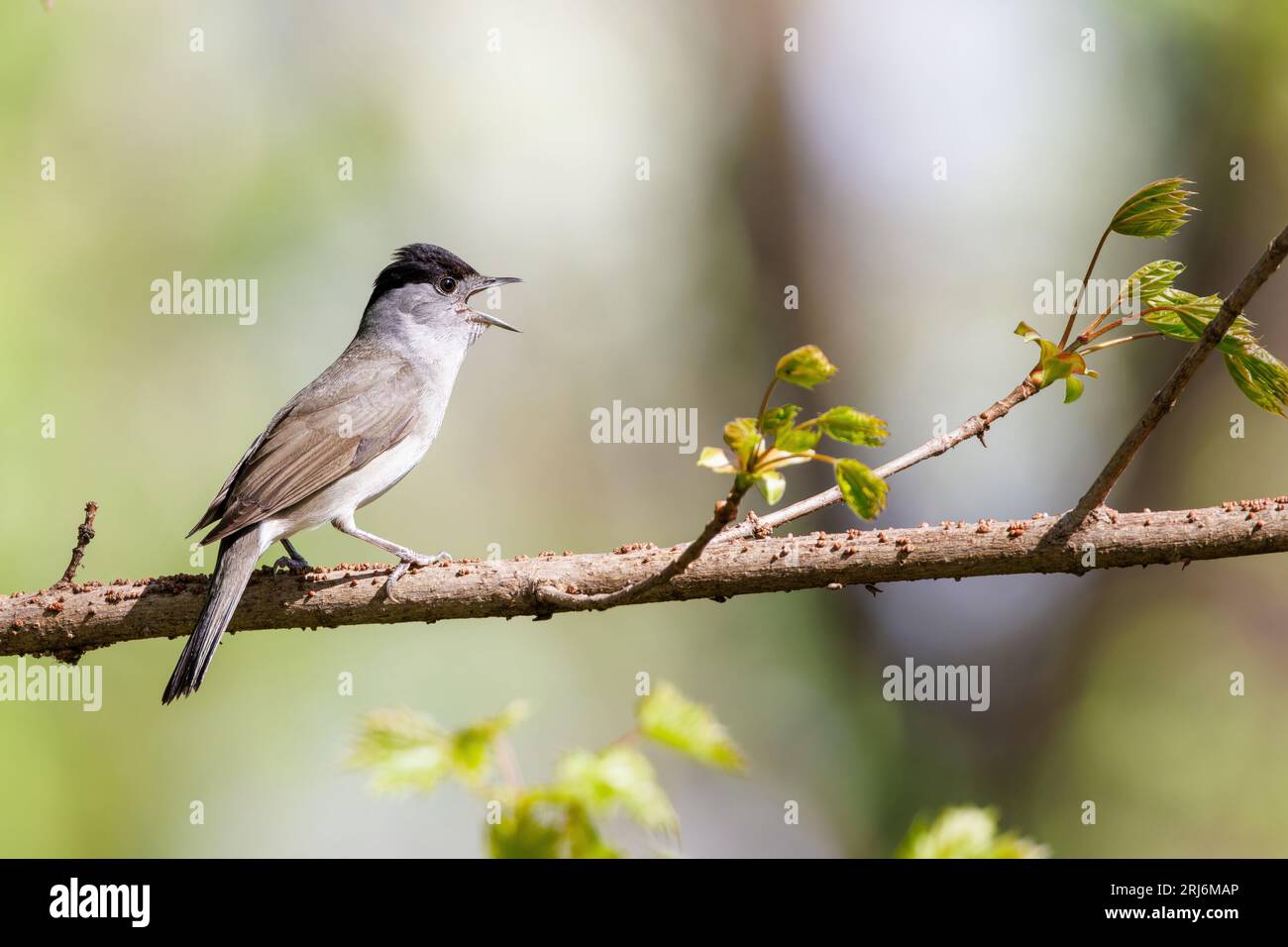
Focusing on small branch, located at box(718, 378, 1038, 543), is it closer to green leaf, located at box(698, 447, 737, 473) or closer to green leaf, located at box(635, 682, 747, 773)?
green leaf, located at box(698, 447, 737, 473)

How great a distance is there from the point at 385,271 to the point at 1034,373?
4.04m

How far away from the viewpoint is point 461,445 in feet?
43.7

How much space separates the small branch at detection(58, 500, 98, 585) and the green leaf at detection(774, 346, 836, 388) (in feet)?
8.81

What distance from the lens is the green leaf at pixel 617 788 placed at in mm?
1390

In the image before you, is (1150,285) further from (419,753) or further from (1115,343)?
(419,753)

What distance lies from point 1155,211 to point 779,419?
1202 mm

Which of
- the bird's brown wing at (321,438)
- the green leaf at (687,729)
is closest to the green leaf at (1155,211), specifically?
the green leaf at (687,729)

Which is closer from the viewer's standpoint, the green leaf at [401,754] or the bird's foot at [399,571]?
the green leaf at [401,754]

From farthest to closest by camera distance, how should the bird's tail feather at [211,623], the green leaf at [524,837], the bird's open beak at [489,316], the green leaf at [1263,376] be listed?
the bird's open beak at [489,316] < the bird's tail feather at [211,623] < the green leaf at [1263,376] < the green leaf at [524,837]

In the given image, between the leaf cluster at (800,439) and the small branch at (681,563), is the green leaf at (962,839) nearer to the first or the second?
the leaf cluster at (800,439)

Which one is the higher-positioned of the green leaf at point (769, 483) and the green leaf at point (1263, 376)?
the green leaf at point (1263, 376)

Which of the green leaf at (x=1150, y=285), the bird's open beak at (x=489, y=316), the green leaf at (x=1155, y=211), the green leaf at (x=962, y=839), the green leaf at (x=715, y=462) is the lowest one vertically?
the green leaf at (x=962, y=839)

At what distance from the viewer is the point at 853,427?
5.60 ft

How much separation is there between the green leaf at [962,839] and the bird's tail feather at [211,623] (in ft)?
9.21
